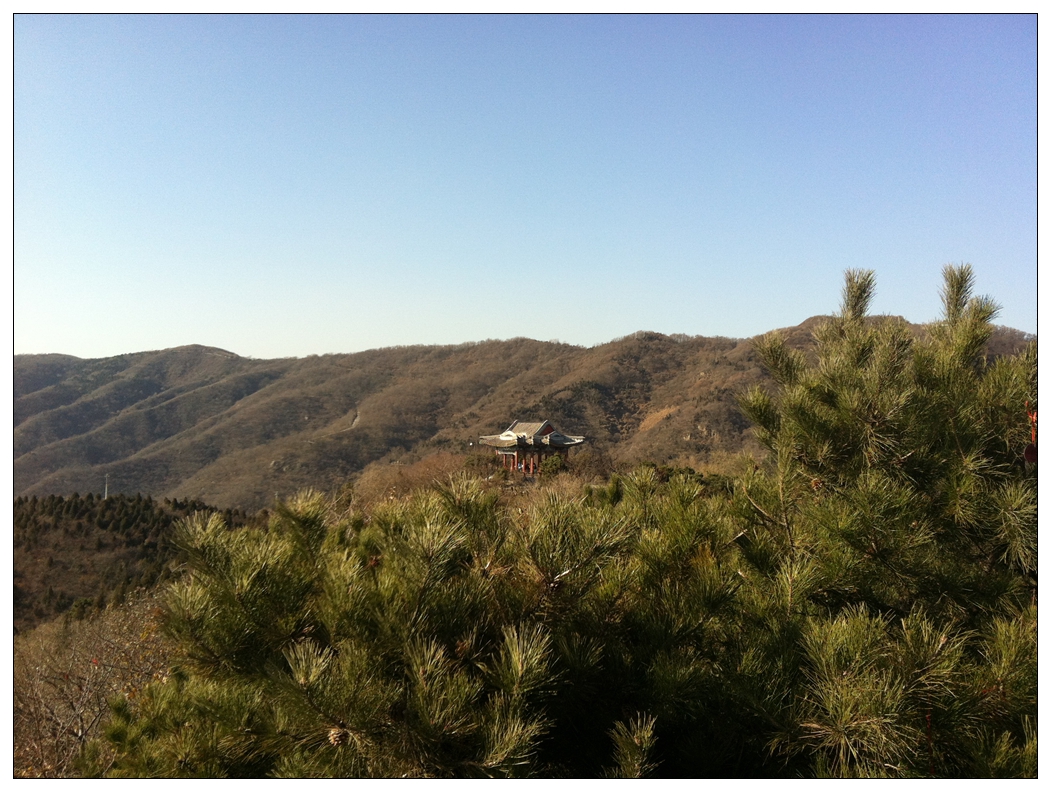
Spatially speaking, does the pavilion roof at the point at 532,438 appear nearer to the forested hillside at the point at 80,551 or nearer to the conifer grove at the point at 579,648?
the forested hillside at the point at 80,551

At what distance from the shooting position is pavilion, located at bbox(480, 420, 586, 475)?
28.1 m

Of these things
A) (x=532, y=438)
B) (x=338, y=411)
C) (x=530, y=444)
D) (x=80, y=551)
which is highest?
(x=338, y=411)

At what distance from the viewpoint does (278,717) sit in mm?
2205

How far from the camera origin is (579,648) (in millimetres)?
2463

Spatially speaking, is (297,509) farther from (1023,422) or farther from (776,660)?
(1023,422)

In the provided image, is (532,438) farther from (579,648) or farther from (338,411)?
(338,411)

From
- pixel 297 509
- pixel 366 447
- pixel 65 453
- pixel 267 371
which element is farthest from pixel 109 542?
pixel 267 371

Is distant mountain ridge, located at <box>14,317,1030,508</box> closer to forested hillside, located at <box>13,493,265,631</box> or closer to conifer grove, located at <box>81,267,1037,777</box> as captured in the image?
forested hillside, located at <box>13,493,265,631</box>

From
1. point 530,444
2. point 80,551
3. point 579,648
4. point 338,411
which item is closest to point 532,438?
point 530,444

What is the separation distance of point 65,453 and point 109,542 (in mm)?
36093

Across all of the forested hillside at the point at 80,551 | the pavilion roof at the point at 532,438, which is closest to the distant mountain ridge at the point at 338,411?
the pavilion roof at the point at 532,438

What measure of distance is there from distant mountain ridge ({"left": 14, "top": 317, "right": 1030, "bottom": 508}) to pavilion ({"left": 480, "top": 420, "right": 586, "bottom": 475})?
901cm

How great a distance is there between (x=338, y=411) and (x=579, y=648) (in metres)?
64.3

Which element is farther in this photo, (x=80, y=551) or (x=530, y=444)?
(x=530, y=444)
